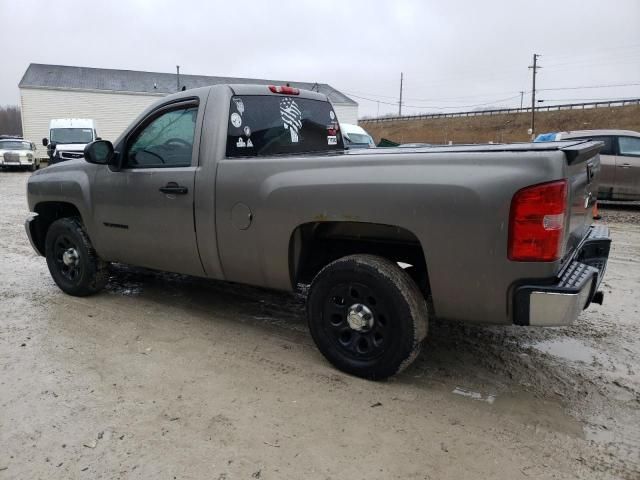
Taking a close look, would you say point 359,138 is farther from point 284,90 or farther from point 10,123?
point 10,123

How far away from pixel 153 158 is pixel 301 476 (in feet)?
9.56

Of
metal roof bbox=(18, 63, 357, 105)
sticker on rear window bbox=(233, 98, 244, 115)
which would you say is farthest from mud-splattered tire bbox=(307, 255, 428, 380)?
metal roof bbox=(18, 63, 357, 105)

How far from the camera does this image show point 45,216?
5395 millimetres

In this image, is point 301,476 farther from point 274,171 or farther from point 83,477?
point 274,171

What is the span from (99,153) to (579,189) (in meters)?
3.63

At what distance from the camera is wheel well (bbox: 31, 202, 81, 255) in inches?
209

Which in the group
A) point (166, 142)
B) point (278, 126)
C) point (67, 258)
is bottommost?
point (67, 258)

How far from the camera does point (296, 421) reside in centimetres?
290

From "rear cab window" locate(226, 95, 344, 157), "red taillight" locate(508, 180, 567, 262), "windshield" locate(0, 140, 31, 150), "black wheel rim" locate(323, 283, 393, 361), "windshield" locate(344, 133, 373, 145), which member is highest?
"windshield" locate(0, 140, 31, 150)

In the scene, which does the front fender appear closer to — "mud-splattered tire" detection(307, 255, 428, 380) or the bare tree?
"mud-splattered tire" detection(307, 255, 428, 380)

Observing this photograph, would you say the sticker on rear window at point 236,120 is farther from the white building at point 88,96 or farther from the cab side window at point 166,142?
the white building at point 88,96

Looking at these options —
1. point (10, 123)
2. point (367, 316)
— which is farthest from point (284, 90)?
point (10, 123)

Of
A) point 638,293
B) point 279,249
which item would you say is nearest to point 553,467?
point 279,249

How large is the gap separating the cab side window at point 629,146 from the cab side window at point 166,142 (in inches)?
400
